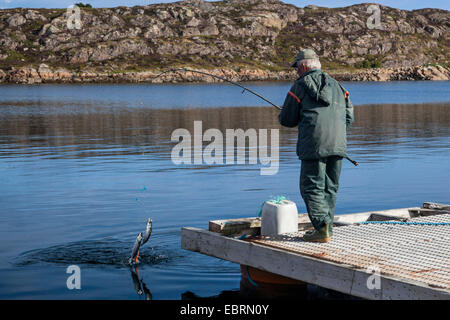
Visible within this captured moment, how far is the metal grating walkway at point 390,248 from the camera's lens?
7.52m

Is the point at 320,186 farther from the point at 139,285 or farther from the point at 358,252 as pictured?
the point at 139,285

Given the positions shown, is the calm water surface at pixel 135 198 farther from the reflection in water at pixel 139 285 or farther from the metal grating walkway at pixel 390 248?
the metal grating walkway at pixel 390 248

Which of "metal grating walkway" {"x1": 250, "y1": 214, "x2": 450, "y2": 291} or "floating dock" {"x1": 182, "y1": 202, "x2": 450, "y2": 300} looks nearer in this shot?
"floating dock" {"x1": 182, "y1": 202, "x2": 450, "y2": 300}

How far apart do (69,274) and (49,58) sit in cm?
19626

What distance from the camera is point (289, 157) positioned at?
934 inches

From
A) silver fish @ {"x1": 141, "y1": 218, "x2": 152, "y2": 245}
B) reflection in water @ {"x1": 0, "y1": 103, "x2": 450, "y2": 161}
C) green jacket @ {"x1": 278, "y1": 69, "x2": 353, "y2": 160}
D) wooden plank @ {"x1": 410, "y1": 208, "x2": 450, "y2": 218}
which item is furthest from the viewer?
reflection in water @ {"x1": 0, "y1": 103, "x2": 450, "y2": 161}

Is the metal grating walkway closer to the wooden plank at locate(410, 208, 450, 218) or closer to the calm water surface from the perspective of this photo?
the wooden plank at locate(410, 208, 450, 218)

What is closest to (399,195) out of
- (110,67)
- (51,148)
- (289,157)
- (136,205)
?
(136,205)

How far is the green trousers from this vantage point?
839cm

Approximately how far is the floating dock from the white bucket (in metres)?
0.19

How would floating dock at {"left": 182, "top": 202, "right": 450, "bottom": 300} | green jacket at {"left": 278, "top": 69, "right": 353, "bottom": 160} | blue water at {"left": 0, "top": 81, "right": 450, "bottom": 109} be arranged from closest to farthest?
floating dock at {"left": 182, "top": 202, "right": 450, "bottom": 300}, green jacket at {"left": 278, "top": 69, "right": 353, "bottom": 160}, blue water at {"left": 0, "top": 81, "right": 450, "bottom": 109}

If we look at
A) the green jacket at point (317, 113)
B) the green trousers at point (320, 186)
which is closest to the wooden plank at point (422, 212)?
the green trousers at point (320, 186)

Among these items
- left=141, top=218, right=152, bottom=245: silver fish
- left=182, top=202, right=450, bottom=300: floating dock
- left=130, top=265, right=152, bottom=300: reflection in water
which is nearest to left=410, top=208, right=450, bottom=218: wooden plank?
left=182, top=202, right=450, bottom=300: floating dock

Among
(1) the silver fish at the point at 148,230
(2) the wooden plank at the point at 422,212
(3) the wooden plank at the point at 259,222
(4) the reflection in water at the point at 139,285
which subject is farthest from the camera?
(2) the wooden plank at the point at 422,212
